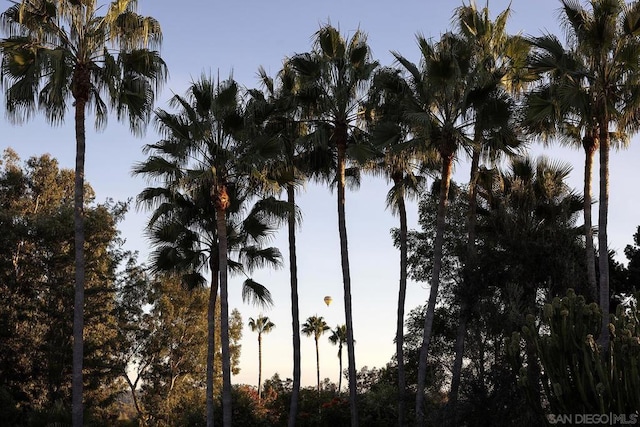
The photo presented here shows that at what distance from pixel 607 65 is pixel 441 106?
4.87m

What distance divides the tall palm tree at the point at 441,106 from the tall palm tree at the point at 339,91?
1.95 m

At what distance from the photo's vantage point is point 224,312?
2295cm

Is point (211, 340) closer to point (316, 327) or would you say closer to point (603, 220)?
point (603, 220)

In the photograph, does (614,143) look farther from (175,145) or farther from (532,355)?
(175,145)

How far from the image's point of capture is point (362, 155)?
2466 cm

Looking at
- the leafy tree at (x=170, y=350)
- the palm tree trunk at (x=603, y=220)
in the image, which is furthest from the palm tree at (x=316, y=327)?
the palm tree trunk at (x=603, y=220)

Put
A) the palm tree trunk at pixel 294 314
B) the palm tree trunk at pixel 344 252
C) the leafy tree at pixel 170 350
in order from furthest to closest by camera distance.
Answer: the leafy tree at pixel 170 350 < the palm tree trunk at pixel 294 314 < the palm tree trunk at pixel 344 252

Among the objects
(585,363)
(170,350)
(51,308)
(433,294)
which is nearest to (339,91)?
(433,294)

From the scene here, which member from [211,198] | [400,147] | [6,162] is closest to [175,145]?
[211,198]

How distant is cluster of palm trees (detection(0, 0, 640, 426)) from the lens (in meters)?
19.9

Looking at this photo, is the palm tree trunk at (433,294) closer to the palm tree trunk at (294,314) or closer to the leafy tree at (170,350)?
the palm tree trunk at (294,314)

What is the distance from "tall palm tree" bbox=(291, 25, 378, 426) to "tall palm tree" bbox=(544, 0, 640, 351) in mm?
6999

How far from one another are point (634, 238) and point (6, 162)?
32118 mm

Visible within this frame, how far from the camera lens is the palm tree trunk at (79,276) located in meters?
18.0
